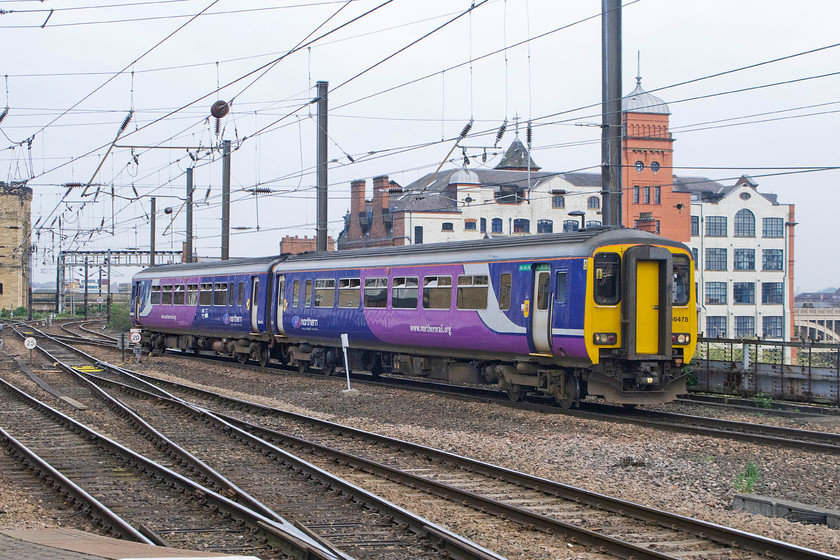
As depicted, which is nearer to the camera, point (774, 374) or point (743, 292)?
point (774, 374)

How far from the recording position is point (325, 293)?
2428 cm

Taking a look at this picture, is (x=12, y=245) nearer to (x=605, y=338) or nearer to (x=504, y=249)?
(x=504, y=249)

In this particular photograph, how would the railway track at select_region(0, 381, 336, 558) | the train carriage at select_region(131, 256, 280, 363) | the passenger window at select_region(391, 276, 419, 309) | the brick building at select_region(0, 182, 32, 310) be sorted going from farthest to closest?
the brick building at select_region(0, 182, 32, 310) → the train carriage at select_region(131, 256, 280, 363) → the passenger window at select_region(391, 276, 419, 309) → the railway track at select_region(0, 381, 336, 558)

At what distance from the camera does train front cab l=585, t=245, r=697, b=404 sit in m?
15.9

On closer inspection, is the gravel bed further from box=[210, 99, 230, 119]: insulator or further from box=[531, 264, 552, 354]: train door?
box=[210, 99, 230, 119]: insulator

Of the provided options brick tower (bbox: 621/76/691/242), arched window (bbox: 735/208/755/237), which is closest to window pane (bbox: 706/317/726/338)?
brick tower (bbox: 621/76/691/242)

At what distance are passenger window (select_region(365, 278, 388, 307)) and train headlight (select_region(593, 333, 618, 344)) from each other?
6.80 m

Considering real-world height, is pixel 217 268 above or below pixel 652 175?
below

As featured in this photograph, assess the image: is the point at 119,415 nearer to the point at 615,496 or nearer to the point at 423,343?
the point at 423,343

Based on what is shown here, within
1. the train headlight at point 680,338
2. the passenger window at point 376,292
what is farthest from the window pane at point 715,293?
the train headlight at point 680,338

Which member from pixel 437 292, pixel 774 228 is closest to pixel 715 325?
pixel 774 228

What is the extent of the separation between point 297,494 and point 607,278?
7.68m

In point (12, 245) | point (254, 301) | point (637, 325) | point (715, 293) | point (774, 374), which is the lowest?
point (774, 374)

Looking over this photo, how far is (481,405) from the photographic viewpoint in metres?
18.0
